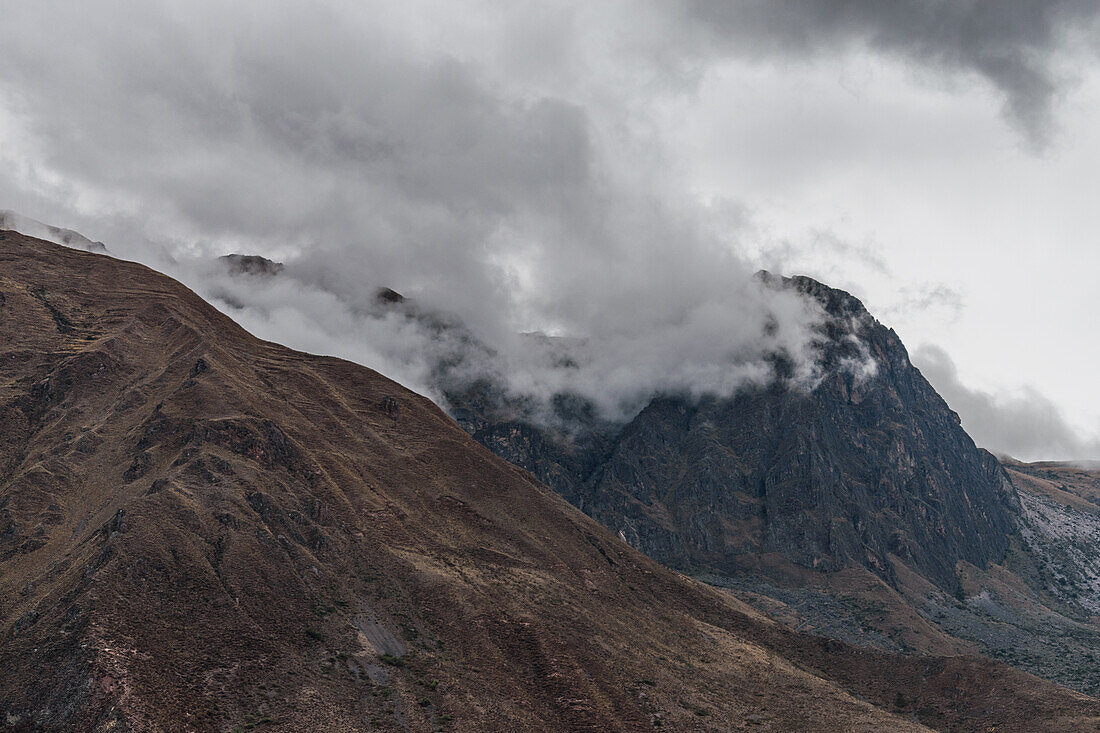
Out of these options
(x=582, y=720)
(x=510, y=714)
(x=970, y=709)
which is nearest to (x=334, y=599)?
(x=510, y=714)

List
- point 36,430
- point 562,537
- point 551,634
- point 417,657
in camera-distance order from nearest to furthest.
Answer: point 417,657 → point 551,634 → point 36,430 → point 562,537

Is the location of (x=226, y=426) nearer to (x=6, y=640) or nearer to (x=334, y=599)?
(x=334, y=599)

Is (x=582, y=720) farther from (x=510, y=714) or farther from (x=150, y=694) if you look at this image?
(x=150, y=694)

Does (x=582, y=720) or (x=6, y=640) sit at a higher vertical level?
(x=582, y=720)

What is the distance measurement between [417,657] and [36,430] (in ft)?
312

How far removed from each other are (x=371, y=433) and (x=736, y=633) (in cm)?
11224

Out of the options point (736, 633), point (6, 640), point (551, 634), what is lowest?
point (6, 640)

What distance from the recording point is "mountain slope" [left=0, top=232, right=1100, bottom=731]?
92.4 meters

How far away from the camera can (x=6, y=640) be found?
8962cm

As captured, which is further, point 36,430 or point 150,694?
point 36,430

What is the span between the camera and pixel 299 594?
119812 mm

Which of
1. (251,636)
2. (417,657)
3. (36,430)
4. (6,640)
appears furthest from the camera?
(36,430)

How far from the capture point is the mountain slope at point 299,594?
92.4 meters

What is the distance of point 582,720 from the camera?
110 metres
